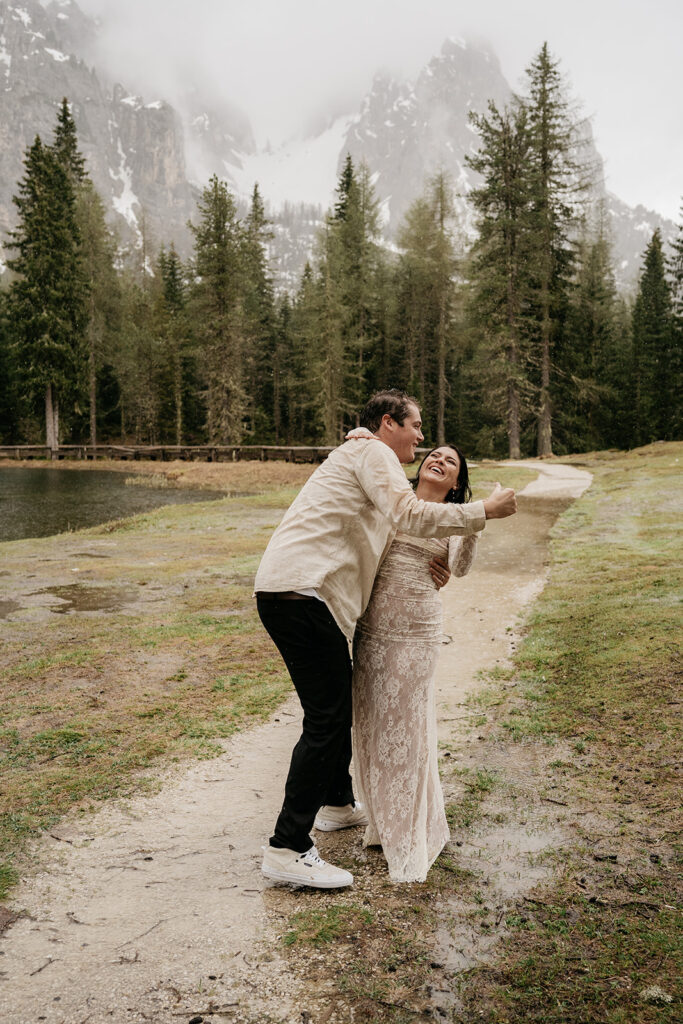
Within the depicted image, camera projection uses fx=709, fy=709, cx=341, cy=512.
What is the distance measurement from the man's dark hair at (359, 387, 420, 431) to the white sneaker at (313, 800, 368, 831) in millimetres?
1942

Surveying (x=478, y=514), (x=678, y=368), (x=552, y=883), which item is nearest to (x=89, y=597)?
(x=552, y=883)

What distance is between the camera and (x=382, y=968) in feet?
8.23

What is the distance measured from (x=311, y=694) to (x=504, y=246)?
3319 cm

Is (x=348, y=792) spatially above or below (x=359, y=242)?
below

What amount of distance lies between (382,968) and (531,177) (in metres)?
35.3

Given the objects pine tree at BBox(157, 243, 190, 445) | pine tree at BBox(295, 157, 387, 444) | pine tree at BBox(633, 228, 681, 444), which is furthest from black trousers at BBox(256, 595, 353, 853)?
pine tree at BBox(157, 243, 190, 445)

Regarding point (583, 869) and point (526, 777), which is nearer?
point (583, 869)

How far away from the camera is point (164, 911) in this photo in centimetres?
290

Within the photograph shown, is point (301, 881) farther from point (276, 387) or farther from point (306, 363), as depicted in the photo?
point (276, 387)

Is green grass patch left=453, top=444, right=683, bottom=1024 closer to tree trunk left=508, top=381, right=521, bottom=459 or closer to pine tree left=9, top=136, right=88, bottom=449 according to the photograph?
tree trunk left=508, top=381, right=521, bottom=459

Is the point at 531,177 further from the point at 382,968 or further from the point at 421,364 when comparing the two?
the point at 382,968

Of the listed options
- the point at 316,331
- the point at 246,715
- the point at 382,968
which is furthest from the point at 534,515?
the point at 316,331

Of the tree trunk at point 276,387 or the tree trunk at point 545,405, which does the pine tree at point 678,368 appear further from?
the tree trunk at point 276,387

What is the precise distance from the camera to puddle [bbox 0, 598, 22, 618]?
27.3 ft
